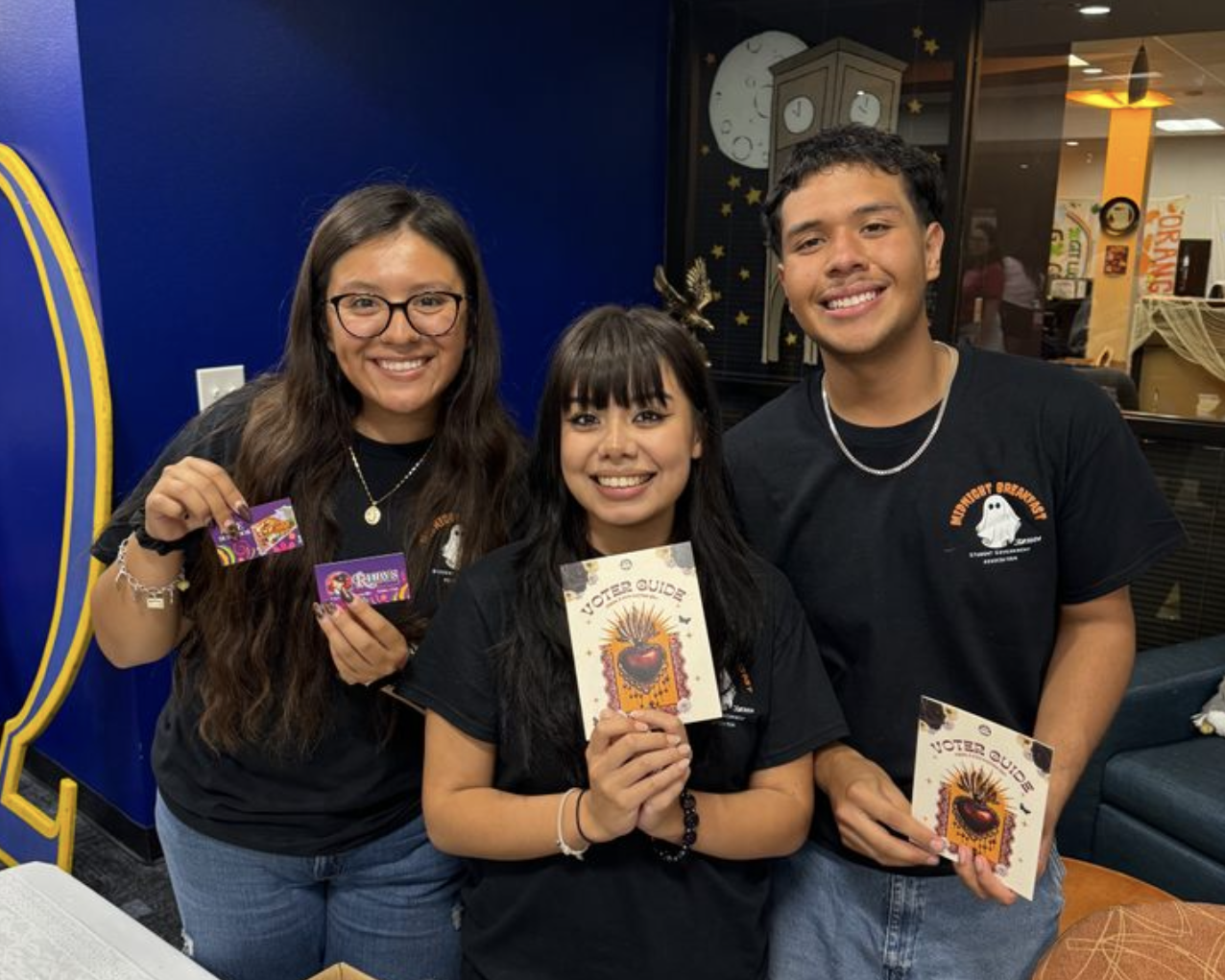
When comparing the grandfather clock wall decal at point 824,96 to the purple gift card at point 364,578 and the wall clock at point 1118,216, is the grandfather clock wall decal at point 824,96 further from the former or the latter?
the purple gift card at point 364,578

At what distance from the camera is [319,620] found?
1401mm

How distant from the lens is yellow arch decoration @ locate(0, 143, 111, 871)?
8.27ft

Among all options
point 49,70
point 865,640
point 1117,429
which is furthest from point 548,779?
point 49,70

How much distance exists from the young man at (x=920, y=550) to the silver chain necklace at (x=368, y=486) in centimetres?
52

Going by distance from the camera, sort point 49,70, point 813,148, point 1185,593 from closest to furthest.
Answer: point 813,148 < point 49,70 < point 1185,593

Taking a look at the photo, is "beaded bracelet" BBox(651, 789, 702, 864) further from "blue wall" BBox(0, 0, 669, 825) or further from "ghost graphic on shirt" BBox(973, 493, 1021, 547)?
"blue wall" BBox(0, 0, 669, 825)

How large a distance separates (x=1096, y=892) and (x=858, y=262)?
5.40 ft

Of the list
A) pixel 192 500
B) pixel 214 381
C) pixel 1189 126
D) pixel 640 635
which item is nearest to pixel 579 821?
pixel 640 635

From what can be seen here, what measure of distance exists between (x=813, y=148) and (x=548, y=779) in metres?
0.92

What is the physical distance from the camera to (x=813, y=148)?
1.44 meters

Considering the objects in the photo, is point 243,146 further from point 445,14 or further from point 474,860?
point 474,860

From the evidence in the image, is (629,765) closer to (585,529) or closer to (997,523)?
(585,529)

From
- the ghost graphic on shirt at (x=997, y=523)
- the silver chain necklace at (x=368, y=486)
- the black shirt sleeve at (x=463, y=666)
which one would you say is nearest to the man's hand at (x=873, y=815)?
the ghost graphic on shirt at (x=997, y=523)

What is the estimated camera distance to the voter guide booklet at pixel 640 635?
115 centimetres
